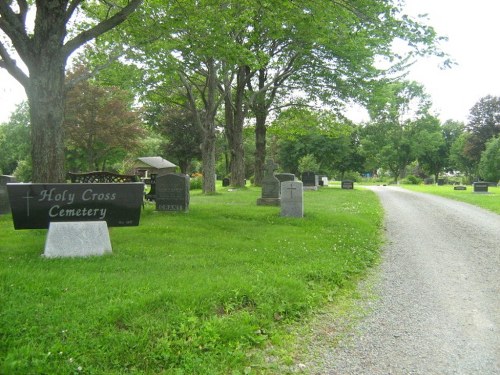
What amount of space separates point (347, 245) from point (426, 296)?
308cm

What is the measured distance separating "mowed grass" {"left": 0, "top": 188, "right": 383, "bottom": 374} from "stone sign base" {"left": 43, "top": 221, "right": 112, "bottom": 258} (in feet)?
0.88

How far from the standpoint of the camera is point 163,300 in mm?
4617

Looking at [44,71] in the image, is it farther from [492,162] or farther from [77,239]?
[492,162]

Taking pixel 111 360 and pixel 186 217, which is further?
pixel 186 217

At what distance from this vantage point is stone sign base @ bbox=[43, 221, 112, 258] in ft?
21.0

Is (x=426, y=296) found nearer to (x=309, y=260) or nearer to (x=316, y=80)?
(x=309, y=260)

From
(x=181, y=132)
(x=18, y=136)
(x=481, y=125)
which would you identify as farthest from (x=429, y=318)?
(x=481, y=125)

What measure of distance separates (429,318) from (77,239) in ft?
17.4

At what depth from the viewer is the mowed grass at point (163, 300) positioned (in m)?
3.62

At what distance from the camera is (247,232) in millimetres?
9469

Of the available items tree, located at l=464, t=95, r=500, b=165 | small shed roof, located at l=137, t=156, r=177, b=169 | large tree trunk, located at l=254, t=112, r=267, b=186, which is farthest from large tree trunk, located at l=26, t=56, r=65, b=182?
tree, located at l=464, t=95, r=500, b=165

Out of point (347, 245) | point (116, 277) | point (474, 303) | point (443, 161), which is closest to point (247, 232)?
point (347, 245)

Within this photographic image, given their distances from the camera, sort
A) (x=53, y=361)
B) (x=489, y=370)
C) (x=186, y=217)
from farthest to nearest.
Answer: (x=186, y=217) < (x=489, y=370) < (x=53, y=361)

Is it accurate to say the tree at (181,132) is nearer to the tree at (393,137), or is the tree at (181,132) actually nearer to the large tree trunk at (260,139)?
the large tree trunk at (260,139)
